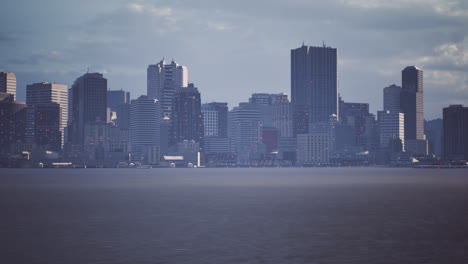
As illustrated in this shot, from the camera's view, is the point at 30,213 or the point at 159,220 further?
the point at 30,213

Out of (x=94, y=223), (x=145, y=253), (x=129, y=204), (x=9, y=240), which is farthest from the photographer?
(x=129, y=204)

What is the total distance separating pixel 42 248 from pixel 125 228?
57.6 feet

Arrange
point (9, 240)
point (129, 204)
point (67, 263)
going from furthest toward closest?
point (129, 204), point (9, 240), point (67, 263)

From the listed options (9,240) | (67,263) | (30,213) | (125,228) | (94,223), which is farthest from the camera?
(30,213)

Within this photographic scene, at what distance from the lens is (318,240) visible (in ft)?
223

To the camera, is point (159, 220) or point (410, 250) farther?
point (159, 220)

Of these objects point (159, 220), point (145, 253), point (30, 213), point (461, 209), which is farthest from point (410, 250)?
point (30, 213)

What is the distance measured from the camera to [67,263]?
2080 inches

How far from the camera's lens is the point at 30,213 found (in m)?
100

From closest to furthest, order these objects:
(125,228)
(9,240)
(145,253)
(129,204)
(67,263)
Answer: (67,263) → (145,253) → (9,240) → (125,228) → (129,204)

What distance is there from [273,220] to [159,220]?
623 inches

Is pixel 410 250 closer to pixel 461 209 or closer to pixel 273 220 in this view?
pixel 273 220

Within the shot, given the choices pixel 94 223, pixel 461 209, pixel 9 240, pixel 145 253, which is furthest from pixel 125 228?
pixel 461 209

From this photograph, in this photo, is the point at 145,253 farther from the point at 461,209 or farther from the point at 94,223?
the point at 461,209
